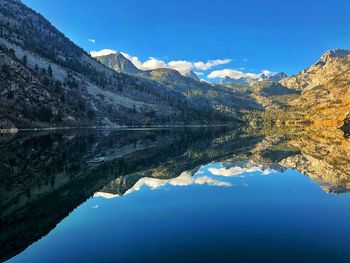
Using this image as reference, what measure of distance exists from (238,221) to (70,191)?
22.4m

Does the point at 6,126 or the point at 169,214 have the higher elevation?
the point at 6,126

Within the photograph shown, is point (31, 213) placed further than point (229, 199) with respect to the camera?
No

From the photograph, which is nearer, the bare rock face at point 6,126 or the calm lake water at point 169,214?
the calm lake water at point 169,214

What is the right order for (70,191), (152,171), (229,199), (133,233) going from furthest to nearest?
(152,171)
(70,191)
(229,199)
(133,233)

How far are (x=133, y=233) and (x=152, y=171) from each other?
1247 inches

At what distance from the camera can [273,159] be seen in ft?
260

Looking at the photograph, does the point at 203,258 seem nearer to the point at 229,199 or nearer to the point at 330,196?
the point at 229,199

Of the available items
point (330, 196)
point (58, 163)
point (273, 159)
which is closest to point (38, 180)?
point (58, 163)

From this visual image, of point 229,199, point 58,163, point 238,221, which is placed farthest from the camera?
point 58,163

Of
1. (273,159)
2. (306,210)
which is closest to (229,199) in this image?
(306,210)

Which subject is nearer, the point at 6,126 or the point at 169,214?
the point at 169,214

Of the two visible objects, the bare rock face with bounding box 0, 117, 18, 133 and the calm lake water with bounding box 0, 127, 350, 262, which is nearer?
the calm lake water with bounding box 0, 127, 350, 262

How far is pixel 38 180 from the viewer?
45.6 m

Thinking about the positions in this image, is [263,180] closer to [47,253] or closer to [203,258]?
[203,258]
